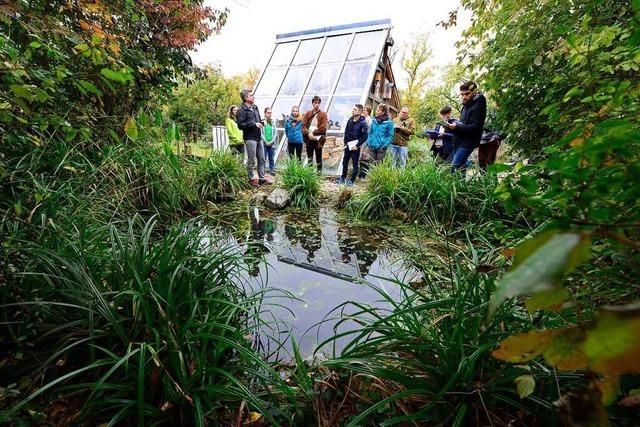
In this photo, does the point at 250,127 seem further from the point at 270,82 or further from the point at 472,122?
the point at 270,82

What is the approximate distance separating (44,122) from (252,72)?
3125 centimetres

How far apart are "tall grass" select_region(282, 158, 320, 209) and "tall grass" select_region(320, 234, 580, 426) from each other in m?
3.64

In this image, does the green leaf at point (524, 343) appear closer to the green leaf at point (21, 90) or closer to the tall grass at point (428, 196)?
the green leaf at point (21, 90)

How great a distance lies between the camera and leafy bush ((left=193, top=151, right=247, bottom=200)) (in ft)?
15.8

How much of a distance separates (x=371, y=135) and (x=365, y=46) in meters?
4.83

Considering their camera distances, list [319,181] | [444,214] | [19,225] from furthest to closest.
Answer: [319,181] < [444,214] < [19,225]

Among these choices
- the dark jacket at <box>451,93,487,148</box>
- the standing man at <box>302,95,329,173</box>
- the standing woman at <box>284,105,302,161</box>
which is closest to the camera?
the dark jacket at <box>451,93,487,148</box>

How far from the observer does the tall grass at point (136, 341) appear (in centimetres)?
120

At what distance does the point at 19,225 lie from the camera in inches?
70.4

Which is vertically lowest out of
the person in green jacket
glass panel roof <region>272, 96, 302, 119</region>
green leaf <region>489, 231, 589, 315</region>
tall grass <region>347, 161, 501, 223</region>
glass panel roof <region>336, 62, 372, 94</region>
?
tall grass <region>347, 161, 501, 223</region>

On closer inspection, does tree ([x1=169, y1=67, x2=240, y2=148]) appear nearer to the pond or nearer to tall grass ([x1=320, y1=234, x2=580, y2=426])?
the pond

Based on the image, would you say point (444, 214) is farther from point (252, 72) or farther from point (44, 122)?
point (252, 72)

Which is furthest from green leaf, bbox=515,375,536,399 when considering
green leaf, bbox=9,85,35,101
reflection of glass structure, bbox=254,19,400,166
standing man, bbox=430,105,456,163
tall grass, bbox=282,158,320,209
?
reflection of glass structure, bbox=254,19,400,166

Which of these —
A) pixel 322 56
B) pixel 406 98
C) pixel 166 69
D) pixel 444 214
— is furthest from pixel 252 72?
pixel 444 214
